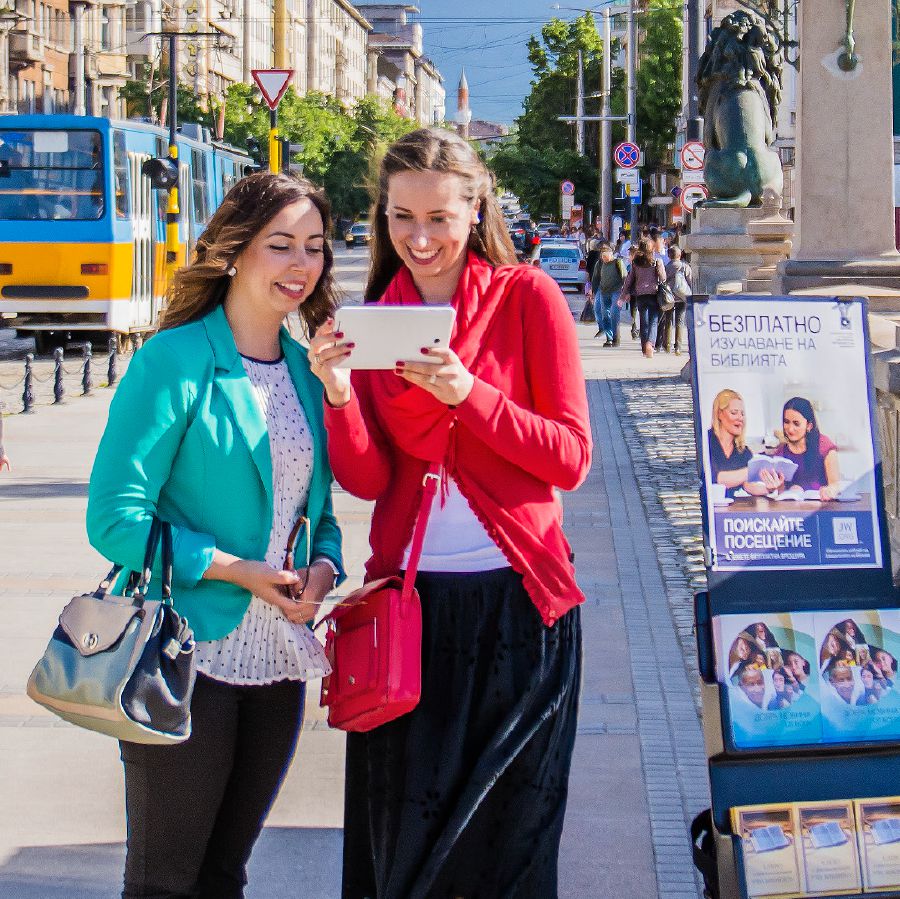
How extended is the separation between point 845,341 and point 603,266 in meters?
21.8

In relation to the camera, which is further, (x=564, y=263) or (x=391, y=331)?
(x=564, y=263)

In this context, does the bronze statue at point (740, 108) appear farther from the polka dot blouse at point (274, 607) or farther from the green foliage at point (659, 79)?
the green foliage at point (659, 79)

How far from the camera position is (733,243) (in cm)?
2047

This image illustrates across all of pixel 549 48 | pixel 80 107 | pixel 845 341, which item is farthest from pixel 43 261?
pixel 549 48

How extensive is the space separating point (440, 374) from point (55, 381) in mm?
15157

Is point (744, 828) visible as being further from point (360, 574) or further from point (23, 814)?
point (360, 574)

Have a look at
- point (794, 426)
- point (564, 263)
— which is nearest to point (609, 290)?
point (564, 263)

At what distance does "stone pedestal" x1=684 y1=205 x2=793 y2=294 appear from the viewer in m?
20.4

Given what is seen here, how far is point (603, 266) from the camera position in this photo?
25.5 meters

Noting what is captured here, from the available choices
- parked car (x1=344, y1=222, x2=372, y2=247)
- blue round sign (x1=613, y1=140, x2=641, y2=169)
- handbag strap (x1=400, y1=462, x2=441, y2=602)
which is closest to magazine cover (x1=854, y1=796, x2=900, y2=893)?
handbag strap (x1=400, y1=462, x2=441, y2=602)

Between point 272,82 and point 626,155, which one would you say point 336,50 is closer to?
point 626,155

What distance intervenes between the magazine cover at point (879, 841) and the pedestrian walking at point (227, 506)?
138cm

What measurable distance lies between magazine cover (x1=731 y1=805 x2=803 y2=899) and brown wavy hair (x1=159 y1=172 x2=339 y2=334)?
1606 mm

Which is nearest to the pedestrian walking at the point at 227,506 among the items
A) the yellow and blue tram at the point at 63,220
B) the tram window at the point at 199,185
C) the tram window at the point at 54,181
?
the yellow and blue tram at the point at 63,220
